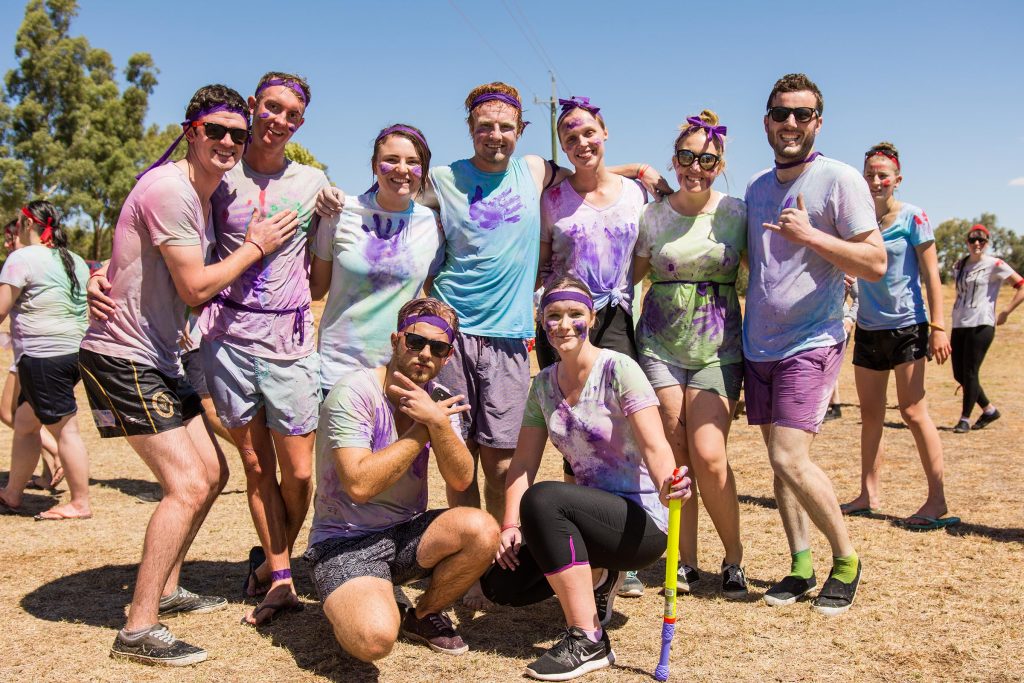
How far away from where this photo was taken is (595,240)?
4453 millimetres

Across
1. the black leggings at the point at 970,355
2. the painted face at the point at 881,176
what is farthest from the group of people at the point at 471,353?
the black leggings at the point at 970,355

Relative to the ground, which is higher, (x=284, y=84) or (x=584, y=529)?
(x=284, y=84)

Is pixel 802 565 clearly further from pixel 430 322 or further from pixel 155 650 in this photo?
pixel 155 650

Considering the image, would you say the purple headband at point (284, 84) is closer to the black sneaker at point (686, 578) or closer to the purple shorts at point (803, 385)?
the purple shorts at point (803, 385)

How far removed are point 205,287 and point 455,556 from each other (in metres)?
1.66

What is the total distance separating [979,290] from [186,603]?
9499 millimetres

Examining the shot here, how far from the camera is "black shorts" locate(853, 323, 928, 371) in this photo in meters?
6.02

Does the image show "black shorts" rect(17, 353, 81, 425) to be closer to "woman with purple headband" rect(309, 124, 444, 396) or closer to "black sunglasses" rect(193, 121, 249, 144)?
"woman with purple headband" rect(309, 124, 444, 396)

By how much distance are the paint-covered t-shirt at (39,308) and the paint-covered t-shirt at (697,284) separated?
481 centimetres

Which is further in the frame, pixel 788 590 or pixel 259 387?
pixel 788 590

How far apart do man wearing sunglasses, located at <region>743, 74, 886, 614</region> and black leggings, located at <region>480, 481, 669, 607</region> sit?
942 millimetres

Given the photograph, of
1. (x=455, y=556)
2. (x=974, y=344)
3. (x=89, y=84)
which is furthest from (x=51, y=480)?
(x=89, y=84)

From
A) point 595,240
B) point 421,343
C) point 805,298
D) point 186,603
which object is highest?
point 595,240

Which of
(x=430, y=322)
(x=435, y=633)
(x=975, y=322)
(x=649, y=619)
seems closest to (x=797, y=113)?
(x=430, y=322)
